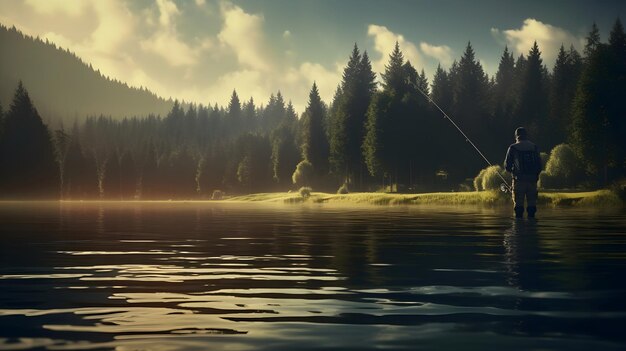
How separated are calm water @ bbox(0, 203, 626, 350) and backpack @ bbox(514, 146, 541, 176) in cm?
1149

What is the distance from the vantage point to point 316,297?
759cm

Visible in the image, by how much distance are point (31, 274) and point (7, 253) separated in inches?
155

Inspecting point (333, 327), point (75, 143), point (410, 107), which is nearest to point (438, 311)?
point (333, 327)

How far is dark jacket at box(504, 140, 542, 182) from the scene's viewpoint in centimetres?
2606

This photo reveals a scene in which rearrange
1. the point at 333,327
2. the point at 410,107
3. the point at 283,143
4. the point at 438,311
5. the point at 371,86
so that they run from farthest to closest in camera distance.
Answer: the point at 283,143
the point at 371,86
the point at 410,107
the point at 438,311
the point at 333,327

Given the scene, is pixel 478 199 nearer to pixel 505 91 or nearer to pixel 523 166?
pixel 523 166

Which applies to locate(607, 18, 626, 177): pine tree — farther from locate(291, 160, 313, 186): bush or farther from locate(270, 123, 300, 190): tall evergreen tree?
locate(270, 123, 300, 190): tall evergreen tree

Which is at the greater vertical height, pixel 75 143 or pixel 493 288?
pixel 75 143

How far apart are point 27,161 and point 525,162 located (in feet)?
296

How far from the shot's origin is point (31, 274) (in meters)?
9.85

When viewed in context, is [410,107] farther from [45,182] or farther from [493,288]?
[493,288]

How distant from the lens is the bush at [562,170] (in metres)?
68.8

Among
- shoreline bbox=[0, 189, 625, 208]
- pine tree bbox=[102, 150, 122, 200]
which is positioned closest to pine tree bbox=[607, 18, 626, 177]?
shoreline bbox=[0, 189, 625, 208]

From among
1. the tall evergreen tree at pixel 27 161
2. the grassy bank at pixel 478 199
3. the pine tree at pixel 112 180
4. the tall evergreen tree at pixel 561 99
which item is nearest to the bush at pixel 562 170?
the grassy bank at pixel 478 199
